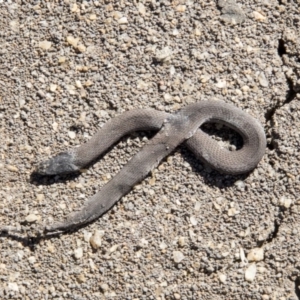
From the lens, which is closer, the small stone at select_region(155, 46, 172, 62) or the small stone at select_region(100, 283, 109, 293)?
the small stone at select_region(100, 283, 109, 293)

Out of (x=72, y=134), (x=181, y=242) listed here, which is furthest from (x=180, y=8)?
(x=181, y=242)

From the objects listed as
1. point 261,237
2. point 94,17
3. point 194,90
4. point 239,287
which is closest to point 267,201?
point 261,237

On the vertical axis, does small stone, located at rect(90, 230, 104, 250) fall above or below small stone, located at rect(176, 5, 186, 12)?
below

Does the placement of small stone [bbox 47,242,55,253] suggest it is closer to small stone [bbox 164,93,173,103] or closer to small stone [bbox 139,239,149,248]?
small stone [bbox 139,239,149,248]

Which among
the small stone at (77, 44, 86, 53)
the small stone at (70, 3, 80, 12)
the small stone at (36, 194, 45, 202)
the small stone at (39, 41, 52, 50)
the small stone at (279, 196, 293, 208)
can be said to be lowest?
the small stone at (279, 196, 293, 208)

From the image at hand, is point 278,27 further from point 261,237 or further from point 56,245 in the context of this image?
point 56,245

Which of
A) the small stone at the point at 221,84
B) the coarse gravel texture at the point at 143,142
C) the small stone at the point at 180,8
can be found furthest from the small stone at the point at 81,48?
the small stone at the point at 221,84

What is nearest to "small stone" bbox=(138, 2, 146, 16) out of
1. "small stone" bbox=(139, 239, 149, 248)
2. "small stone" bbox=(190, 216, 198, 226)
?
"small stone" bbox=(190, 216, 198, 226)

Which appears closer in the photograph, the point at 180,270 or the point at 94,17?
the point at 180,270
